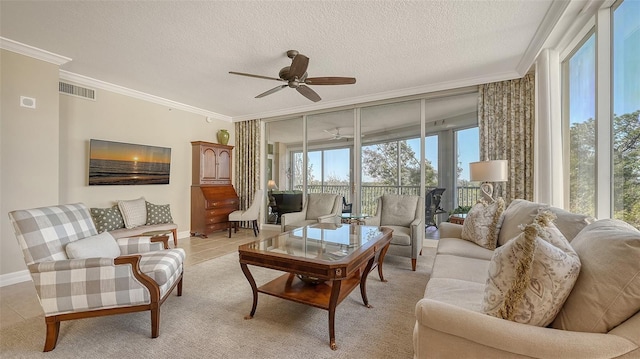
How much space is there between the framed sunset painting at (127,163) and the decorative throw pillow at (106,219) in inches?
18.5

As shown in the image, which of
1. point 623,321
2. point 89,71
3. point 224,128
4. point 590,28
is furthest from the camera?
point 224,128

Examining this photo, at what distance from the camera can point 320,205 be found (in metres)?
4.65

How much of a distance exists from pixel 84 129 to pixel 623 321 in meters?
5.52

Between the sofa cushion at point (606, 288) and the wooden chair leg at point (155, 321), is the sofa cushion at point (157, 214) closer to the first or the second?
the wooden chair leg at point (155, 321)

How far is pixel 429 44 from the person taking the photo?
296 centimetres

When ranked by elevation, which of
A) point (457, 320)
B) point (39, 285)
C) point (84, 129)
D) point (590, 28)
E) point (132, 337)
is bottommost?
point (132, 337)

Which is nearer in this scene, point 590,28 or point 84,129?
point 590,28

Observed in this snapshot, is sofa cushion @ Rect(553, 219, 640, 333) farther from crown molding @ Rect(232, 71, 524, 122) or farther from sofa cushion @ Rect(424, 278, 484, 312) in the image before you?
crown molding @ Rect(232, 71, 524, 122)

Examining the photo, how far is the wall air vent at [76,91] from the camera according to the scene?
3670 millimetres

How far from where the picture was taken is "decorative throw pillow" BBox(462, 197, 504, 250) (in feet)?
8.44

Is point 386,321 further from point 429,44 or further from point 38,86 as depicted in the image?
point 38,86

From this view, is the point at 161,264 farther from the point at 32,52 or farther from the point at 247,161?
the point at 247,161

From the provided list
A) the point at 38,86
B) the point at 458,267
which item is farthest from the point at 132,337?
the point at 38,86

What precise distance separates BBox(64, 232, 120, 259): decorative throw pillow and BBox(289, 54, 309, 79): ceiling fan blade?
2.28 meters
